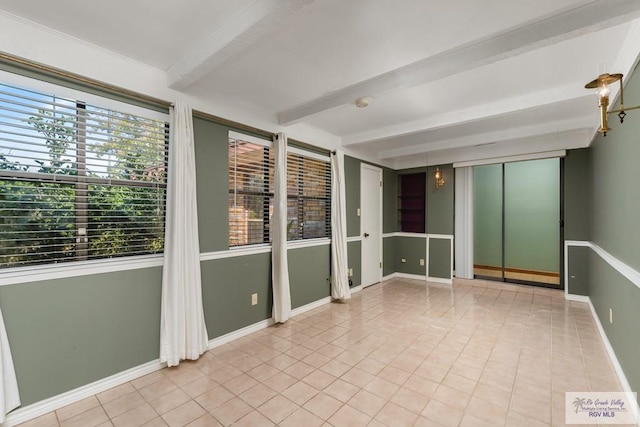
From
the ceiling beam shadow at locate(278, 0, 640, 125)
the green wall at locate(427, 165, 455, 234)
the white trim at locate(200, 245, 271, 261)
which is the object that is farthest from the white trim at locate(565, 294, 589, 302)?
the white trim at locate(200, 245, 271, 261)

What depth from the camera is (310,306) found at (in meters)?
4.14

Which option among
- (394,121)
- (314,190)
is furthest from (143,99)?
(394,121)

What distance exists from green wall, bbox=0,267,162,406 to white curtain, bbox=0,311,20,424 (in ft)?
0.18

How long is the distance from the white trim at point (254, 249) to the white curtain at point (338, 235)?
0.61ft

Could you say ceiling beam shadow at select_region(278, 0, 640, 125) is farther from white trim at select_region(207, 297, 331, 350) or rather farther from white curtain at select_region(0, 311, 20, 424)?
white curtain at select_region(0, 311, 20, 424)

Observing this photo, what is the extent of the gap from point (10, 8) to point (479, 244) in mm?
7464

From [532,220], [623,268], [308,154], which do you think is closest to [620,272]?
[623,268]

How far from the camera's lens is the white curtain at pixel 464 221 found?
18.8 ft

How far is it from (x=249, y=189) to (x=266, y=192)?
0.82 feet

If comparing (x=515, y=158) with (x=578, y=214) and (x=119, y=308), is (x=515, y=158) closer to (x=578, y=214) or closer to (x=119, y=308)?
(x=578, y=214)

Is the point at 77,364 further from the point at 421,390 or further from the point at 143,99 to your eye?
the point at 421,390

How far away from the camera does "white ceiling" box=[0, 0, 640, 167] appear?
173 cm

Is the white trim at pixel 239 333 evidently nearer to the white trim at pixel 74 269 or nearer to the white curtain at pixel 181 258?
the white curtain at pixel 181 258

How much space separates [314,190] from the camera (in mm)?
4371
